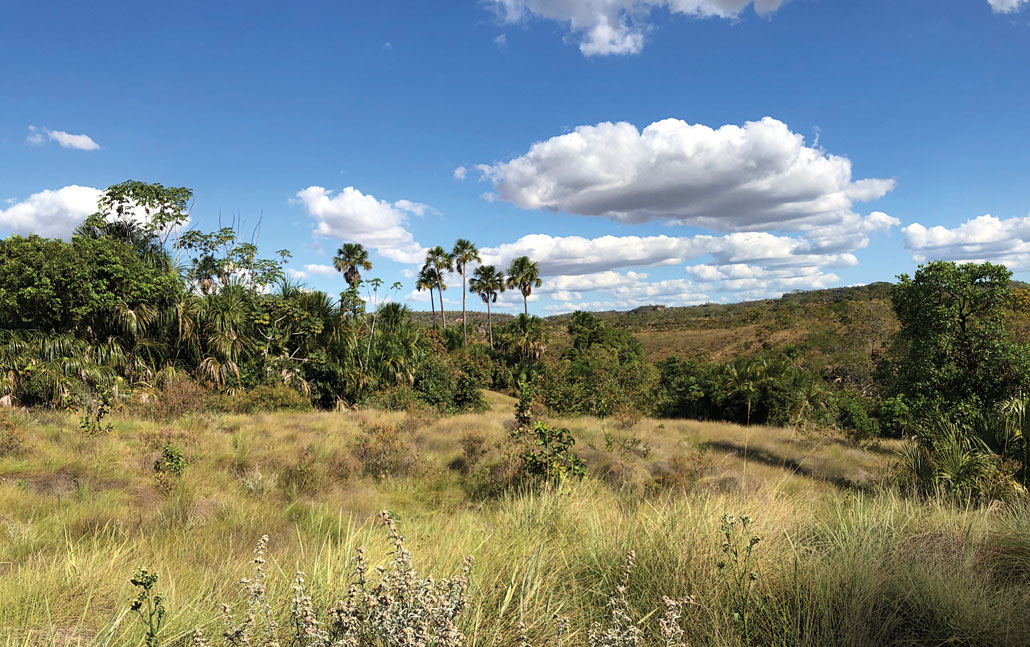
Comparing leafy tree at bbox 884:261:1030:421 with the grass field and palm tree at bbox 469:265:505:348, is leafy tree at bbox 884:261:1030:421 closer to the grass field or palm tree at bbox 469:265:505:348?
the grass field

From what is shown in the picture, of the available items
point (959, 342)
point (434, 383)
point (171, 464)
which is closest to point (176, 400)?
point (171, 464)

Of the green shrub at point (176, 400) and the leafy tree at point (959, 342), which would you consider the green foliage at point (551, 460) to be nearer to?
the leafy tree at point (959, 342)

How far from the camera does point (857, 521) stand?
4.23m

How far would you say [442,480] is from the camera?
10.9m

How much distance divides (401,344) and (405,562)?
24.6 metres

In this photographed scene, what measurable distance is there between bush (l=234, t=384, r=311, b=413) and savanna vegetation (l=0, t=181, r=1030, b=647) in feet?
0.39

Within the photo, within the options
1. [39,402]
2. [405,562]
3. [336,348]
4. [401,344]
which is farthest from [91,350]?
[405,562]

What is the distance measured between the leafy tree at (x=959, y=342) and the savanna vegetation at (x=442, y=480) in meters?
0.06

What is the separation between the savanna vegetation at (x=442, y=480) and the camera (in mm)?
2734

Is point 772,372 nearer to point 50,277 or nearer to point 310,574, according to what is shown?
point 310,574

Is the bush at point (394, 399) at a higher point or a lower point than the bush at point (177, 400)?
lower

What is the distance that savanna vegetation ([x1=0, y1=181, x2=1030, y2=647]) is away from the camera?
273cm

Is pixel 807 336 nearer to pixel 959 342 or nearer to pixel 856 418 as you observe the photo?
pixel 856 418

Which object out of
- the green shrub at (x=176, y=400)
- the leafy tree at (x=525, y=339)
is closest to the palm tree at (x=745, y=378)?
the leafy tree at (x=525, y=339)
